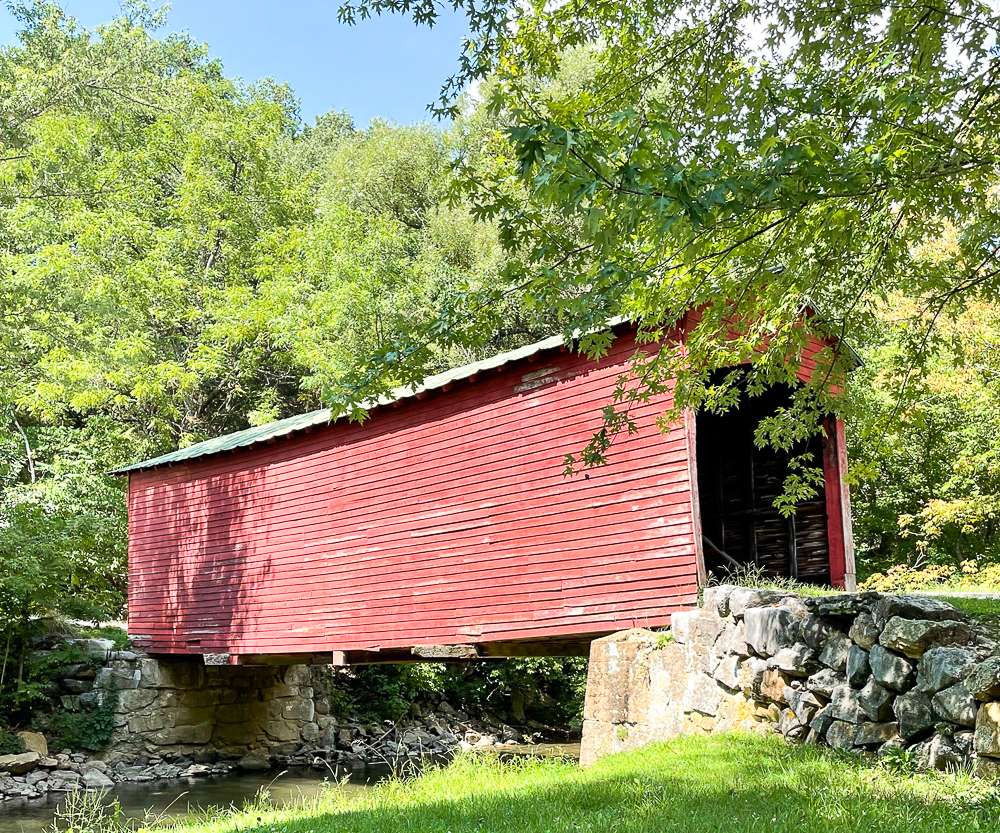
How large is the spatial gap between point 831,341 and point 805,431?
4.30 m

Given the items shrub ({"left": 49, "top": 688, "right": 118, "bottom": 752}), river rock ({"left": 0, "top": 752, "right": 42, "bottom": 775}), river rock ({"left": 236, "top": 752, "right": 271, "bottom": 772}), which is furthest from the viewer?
river rock ({"left": 236, "top": 752, "right": 271, "bottom": 772})

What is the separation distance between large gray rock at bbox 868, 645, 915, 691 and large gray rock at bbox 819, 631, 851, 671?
30 centimetres

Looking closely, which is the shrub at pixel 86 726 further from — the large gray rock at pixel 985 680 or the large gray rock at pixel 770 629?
the large gray rock at pixel 985 680

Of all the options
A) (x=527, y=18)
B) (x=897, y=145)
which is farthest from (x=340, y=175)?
(x=897, y=145)

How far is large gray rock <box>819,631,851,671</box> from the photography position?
6602 millimetres

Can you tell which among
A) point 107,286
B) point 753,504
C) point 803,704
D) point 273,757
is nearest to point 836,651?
point 803,704

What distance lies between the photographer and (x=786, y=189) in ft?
12.7

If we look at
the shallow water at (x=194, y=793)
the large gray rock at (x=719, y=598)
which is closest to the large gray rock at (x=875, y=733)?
the large gray rock at (x=719, y=598)

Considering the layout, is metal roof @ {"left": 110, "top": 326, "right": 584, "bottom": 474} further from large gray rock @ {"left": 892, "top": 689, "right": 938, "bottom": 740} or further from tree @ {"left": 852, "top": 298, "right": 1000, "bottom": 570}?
tree @ {"left": 852, "top": 298, "right": 1000, "bottom": 570}

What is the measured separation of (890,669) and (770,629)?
4.11 feet

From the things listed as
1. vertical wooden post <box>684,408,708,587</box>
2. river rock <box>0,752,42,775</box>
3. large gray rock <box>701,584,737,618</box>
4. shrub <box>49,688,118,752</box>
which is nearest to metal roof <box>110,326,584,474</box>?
vertical wooden post <box>684,408,708,587</box>

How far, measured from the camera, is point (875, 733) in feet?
20.1

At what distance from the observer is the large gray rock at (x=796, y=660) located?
6.88m

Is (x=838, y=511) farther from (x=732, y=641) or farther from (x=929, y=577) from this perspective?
(x=929, y=577)
